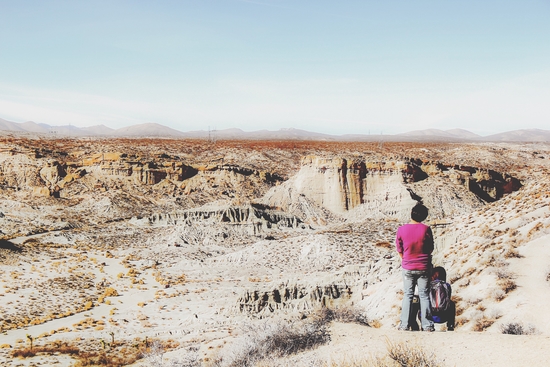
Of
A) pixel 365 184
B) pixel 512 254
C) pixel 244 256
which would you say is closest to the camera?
pixel 512 254

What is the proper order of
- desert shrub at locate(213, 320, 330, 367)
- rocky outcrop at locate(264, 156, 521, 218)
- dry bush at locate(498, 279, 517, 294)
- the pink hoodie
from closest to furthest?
the pink hoodie < desert shrub at locate(213, 320, 330, 367) < dry bush at locate(498, 279, 517, 294) < rocky outcrop at locate(264, 156, 521, 218)

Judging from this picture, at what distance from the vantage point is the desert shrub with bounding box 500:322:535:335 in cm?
705

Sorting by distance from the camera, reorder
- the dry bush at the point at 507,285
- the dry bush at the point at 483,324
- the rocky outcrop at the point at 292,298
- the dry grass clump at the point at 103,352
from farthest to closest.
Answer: the rocky outcrop at the point at 292,298, the dry grass clump at the point at 103,352, the dry bush at the point at 507,285, the dry bush at the point at 483,324

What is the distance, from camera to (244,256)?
28.2 m

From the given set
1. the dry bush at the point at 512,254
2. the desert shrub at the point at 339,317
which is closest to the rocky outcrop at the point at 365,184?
the dry bush at the point at 512,254

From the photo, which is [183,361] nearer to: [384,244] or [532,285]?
[532,285]

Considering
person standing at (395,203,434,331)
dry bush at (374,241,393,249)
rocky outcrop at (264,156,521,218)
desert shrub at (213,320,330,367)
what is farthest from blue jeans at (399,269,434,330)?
rocky outcrop at (264,156,521,218)

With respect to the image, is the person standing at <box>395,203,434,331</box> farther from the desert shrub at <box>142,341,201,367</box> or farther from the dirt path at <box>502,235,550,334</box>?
the desert shrub at <box>142,341,201,367</box>

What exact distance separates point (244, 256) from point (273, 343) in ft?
64.6

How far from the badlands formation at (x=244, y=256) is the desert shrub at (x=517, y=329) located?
0.06m

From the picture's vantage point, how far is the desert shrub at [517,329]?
705 centimetres

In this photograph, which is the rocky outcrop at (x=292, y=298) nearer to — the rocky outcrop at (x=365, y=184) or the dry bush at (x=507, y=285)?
the dry bush at (x=507, y=285)

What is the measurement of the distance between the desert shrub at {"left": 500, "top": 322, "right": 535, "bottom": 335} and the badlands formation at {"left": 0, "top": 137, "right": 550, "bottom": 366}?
0.06 meters

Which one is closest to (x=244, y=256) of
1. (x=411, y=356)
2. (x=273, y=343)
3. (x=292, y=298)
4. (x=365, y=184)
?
(x=292, y=298)
